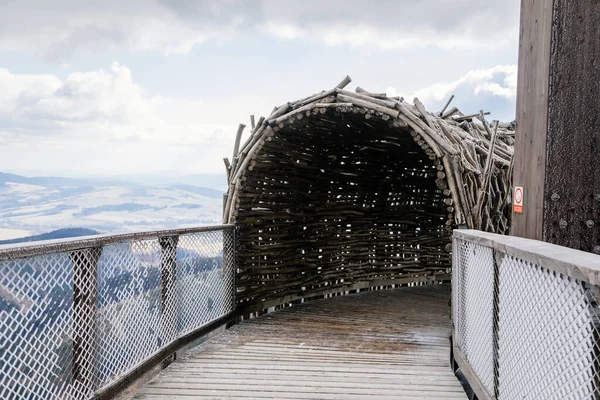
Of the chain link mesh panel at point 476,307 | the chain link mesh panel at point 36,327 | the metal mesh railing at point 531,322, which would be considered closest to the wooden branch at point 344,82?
the chain link mesh panel at point 476,307

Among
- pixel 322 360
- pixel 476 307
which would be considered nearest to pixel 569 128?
pixel 476 307

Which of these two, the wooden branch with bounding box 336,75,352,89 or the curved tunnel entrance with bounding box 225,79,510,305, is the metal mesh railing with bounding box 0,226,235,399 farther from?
the wooden branch with bounding box 336,75,352,89

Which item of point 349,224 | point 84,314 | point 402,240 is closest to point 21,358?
point 84,314

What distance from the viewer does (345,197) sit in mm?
6766

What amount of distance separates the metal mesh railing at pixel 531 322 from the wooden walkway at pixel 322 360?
2.19ft

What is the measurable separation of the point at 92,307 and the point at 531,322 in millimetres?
2078

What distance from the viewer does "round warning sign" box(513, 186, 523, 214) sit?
9.85 ft

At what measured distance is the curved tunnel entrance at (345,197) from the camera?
4539 millimetres

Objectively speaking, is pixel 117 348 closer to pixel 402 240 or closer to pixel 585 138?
pixel 585 138

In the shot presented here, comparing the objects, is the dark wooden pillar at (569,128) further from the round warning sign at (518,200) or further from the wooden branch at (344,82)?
the wooden branch at (344,82)

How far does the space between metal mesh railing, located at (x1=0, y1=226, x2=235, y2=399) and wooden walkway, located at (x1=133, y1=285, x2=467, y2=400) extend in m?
0.34

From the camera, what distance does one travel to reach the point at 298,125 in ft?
16.6

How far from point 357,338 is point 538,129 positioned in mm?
2489

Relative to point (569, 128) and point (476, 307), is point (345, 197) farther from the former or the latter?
point (569, 128)
